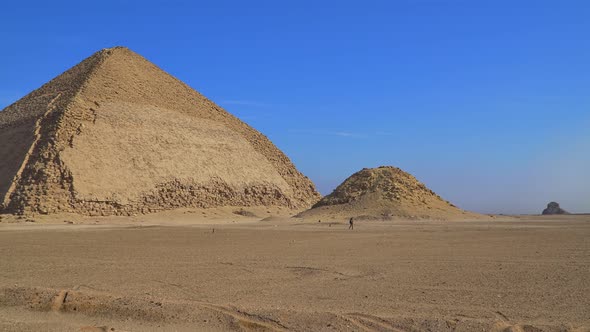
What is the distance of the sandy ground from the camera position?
578 centimetres

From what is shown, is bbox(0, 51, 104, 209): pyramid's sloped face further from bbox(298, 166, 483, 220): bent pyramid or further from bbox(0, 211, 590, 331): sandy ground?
bbox(0, 211, 590, 331): sandy ground

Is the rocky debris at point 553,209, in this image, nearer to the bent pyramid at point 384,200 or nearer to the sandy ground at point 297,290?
the bent pyramid at point 384,200

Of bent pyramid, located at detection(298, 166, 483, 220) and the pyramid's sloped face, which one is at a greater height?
the pyramid's sloped face

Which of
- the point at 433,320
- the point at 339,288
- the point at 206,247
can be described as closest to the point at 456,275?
the point at 339,288

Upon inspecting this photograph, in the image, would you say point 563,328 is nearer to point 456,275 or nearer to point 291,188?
point 456,275

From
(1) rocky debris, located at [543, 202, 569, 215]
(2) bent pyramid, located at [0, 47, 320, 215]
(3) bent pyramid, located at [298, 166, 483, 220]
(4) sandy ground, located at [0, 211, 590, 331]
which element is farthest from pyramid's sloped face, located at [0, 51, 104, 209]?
(1) rocky debris, located at [543, 202, 569, 215]

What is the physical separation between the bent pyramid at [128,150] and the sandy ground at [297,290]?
19.9 m

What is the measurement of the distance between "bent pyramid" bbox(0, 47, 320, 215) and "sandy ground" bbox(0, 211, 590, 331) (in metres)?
19.9

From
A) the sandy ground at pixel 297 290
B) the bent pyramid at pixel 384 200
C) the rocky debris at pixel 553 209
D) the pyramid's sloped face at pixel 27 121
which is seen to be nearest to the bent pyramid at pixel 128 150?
the pyramid's sloped face at pixel 27 121

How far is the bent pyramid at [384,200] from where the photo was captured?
94.6 feet

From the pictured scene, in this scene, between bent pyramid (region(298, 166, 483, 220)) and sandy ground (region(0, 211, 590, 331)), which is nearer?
sandy ground (region(0, 211, 590, 331))

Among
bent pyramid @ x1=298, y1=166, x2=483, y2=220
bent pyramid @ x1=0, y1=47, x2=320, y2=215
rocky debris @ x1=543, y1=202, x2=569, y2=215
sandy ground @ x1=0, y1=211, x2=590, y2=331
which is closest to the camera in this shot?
sandy ground @ x1=0, y1=211, x2=590, y2=331

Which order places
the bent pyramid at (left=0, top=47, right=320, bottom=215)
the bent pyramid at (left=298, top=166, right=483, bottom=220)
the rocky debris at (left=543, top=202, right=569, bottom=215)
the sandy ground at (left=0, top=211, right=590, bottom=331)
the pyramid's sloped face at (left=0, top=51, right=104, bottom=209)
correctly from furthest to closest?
the rocky debris at (left=543, top=202, right=569, bottom=215) < the pyramid's sloped face at (left=0, top=51, right=104, bottom=209) < the bent pyramid at (left=0, top=47, right=320, bottom=215) < the bent pyramid at (left=298, top=166, right=483, bottom=220) < the sandy ground at (left=0, top=211, right=590, bottom=331)

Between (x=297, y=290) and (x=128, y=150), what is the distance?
30.7 meters
